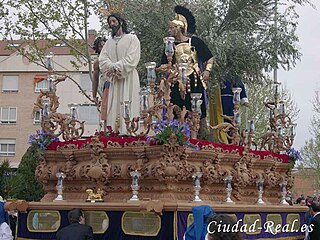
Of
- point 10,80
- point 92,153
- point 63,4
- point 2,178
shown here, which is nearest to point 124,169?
point 92,153

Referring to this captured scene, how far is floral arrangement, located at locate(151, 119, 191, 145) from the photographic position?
34.8 ft

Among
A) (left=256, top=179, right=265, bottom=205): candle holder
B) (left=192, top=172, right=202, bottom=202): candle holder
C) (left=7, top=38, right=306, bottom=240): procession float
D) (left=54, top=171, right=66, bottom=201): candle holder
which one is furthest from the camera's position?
(left=256, top=179, right=265, bottom=205): candle holder

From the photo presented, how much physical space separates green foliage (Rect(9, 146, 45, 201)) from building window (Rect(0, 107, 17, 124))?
23809 mm

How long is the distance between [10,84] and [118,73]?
32.2 m

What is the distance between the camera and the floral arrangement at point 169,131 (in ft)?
34.8

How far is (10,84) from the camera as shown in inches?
1708

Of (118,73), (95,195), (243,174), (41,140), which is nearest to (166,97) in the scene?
(118,73)

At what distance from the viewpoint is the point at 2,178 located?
19.0 meters

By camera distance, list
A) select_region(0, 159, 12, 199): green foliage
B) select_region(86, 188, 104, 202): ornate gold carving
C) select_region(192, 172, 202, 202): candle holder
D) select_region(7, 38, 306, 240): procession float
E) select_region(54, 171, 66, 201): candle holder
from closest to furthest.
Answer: select_region(7, 38, 306, 240): procession float, select_region(192, 172, 202, 202): candle holder, select_region(86, 188, 104, 202): ornate gold carving, select_region(54, 171, 66, 201): candle holder, select_region(0, 159, 12, 199): green foliage

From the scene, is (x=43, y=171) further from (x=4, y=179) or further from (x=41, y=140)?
(x=4, y=179)

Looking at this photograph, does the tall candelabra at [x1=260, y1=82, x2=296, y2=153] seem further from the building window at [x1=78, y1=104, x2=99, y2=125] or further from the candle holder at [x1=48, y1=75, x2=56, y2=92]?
the building window at [x1=78, y1=104, x2=99, y2=125]

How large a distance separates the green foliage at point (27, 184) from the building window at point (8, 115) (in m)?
23.8

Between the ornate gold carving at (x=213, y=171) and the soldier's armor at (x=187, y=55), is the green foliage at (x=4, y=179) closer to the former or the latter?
the soldier's armor at (x=187, y=55)

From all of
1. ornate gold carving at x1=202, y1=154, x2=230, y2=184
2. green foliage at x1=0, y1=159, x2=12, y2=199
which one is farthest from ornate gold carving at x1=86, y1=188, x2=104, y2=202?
green foliage at x1=0, y1=159, x2=12, y2=199
